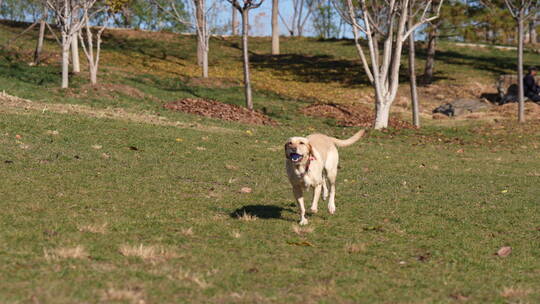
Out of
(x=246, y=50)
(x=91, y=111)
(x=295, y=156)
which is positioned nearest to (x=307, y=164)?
(x=295, y=156)

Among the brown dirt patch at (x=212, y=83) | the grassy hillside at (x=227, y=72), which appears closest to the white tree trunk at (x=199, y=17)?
the grassy hillside at (x=227, y=72)

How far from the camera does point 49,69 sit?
3192cm

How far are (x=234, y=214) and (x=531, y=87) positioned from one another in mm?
28382

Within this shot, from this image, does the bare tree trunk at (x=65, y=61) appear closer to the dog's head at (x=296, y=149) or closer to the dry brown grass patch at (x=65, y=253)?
the dog's head at (x=296, y=149)

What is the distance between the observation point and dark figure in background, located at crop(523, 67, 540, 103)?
32.3 metres

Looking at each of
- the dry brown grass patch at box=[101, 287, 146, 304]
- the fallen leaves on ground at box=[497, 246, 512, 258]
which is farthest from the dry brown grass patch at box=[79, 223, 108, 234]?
the fallen leaves on ground at box=[497, 246, 512, 258]

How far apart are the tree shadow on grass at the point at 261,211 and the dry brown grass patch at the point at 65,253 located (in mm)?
3176

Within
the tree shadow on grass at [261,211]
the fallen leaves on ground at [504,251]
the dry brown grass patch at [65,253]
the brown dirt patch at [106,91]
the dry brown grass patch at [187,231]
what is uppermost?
the brown dirt patch at [106,91]

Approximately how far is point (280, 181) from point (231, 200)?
8.59 feet

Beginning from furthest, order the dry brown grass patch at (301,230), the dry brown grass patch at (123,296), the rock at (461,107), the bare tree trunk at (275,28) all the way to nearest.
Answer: the bare tree trunk at (275,28)
the rock at (461,107)
the dry brown grass patch at (301,230)
the dry brown grass patch at (123,296)

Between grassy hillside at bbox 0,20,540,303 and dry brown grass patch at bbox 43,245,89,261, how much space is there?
0.03 meters

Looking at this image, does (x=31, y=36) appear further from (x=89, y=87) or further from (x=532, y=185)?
(x=532, y=185)

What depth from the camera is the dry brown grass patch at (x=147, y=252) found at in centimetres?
650

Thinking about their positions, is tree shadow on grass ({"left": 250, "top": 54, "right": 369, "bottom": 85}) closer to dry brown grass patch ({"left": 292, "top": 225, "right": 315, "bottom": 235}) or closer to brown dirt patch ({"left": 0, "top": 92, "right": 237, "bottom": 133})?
brown dirt patch ({"left": 0, "top": 92, "right": 237, "bottom": 133})
